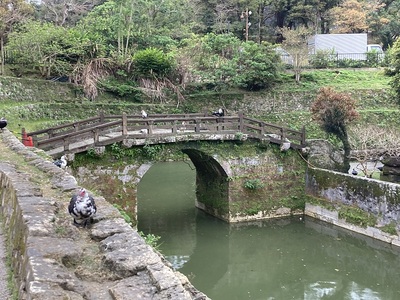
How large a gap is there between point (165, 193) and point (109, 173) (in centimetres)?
703

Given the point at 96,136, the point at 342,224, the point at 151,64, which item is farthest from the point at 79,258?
the point at 151,64

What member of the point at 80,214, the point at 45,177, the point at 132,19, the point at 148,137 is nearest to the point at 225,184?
the point at 148,137

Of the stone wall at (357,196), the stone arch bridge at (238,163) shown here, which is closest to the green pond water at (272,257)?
the stone wall at (357,196)

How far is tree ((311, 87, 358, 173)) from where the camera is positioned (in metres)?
18.2

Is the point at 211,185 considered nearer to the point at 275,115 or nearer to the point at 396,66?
the point at 396,66

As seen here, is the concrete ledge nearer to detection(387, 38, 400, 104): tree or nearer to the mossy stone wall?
the mossy stone wall

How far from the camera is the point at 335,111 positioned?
18234 mm

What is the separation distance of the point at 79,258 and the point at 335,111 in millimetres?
15934

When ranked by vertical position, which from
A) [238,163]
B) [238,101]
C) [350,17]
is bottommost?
[238,163]

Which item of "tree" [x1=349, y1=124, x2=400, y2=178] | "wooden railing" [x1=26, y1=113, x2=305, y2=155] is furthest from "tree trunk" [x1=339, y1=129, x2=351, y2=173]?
"wooden railing" [x1=26, y1=113, x2=305, y2=155]

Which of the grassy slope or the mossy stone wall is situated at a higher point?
the grassy slope

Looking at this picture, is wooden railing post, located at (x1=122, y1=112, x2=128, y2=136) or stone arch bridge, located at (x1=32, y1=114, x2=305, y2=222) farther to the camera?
stone arch bridge, located at (x1=32, y1=114, x2=305, y2=222)

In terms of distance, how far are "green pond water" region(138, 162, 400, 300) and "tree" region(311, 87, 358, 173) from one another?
4234 millimetres

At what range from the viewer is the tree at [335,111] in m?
18.2
